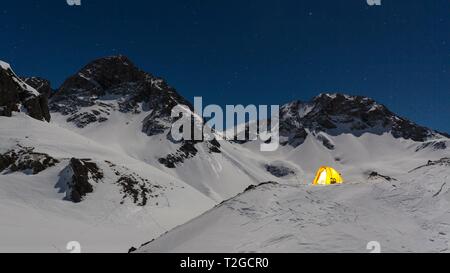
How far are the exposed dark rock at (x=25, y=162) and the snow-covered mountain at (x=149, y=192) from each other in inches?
4.0

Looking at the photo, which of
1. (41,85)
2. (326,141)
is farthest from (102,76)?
(326,141)

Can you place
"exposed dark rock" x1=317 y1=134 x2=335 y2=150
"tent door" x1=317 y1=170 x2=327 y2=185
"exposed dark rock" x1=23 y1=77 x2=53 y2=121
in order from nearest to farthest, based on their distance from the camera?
1. "tent door" x1=317 y1=170 x2=327 y2=185
2. "exposed dark rock" x1=23 y1=77 x2=53 y2=121
3. "exposed dark rock" x1=317 y1=134 x2=335 y2=150

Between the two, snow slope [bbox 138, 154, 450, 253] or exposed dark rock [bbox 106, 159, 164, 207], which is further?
exposed dark rock [bbox 106, 159, 164, 207]

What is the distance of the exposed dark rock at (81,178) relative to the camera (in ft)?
128

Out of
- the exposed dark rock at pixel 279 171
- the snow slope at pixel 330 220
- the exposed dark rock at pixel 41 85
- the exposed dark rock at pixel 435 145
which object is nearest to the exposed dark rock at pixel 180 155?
the exposed dark rock at pixel 279 171

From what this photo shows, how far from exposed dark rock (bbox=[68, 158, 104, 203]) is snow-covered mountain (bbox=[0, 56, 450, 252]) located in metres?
0.11

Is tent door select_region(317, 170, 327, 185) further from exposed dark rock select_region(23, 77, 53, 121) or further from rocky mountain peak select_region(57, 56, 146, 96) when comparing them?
exposed dark rock select_region(23, 77, 53, 121)

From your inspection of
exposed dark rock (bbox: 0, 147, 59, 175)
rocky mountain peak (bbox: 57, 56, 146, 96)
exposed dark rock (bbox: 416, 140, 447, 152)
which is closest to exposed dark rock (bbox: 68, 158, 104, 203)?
exposed dark rock (bbox: 0, 147, 59, 175)

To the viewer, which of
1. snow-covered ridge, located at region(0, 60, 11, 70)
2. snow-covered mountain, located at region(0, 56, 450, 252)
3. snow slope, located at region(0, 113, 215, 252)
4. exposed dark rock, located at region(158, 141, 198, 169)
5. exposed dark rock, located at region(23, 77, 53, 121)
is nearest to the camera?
snow-covered mountain, located at region(0, 56, 450, 252)

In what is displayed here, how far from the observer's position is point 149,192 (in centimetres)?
4747

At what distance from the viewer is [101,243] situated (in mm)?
29797

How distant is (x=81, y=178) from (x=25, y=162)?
5798mm

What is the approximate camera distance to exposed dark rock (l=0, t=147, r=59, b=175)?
40.0m
